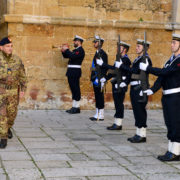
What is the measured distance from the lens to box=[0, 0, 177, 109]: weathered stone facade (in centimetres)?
1019

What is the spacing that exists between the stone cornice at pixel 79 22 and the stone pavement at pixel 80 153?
106 inches

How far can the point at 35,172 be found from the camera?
4.71 metres

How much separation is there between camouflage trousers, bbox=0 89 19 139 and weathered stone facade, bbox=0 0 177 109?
395 centimetres

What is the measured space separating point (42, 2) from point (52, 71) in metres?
1.79

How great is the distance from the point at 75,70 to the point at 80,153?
4.43 metres

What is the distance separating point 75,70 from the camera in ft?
32.7

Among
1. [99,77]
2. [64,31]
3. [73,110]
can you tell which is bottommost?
[73,110]

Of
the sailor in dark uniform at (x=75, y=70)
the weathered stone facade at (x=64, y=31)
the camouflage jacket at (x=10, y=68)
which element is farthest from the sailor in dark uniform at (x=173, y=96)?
the weathered stone facade at (x=64, y=31)

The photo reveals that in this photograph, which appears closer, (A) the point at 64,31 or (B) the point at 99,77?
(B) the point at 99,77

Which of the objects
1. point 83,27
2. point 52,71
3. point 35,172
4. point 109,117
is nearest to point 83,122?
point 109,117

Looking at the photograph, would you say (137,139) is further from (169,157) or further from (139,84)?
(169,157)

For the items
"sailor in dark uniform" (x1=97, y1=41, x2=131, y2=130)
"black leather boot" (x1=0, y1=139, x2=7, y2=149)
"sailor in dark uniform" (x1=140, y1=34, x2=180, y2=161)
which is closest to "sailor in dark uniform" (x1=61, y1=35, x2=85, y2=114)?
"sailor in dark uniform" (x1=97, y1=41, x2=131, y2=130)

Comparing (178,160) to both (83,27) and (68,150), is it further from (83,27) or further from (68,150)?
(83,27)

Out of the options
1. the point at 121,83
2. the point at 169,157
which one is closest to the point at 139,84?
the point at 121,83
